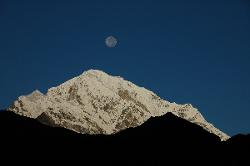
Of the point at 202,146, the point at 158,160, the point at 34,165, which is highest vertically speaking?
the point at 202,146

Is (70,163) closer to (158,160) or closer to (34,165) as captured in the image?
(34,165)

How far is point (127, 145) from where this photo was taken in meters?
57.8

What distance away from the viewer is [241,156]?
2218 inches

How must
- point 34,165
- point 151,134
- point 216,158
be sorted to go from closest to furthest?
point 34,165, point 216,158, point 151,134

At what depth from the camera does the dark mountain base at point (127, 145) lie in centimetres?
5381

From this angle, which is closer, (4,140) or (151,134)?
(4,140)

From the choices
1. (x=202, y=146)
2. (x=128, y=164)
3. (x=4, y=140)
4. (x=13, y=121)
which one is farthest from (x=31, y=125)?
(x=202, y=146)

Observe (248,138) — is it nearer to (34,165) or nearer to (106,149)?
(106,149)

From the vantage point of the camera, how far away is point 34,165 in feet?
167

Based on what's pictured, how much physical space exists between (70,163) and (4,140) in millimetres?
7360

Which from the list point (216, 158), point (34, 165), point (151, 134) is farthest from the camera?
point (151, 134)

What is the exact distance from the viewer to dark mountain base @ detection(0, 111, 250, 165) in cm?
5381

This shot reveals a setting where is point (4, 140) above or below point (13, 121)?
below

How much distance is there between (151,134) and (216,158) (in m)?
8.05
